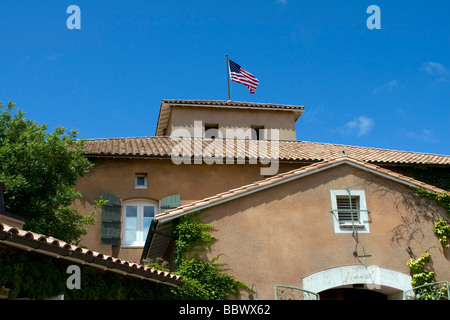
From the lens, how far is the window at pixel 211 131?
24339 millimetres

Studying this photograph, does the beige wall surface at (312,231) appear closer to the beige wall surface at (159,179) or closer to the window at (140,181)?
the beige wall surface at (159,179)

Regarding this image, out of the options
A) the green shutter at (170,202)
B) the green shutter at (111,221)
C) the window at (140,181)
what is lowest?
the green shutter at (111,221)

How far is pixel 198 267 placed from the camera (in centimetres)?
1155

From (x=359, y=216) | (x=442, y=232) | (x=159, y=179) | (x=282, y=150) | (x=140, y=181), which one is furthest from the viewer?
(x=282, y=150)

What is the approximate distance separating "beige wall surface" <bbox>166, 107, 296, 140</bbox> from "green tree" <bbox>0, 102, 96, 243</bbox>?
26.2 feet

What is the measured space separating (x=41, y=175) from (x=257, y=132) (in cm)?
1169

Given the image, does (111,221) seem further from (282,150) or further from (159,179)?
(282,150)

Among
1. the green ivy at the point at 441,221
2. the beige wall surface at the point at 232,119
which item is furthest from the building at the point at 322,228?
the beige wall surface at the point at 232,119

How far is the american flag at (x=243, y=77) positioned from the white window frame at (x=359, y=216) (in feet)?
43.5

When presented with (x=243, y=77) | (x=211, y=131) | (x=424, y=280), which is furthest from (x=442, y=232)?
(x=243, y=77)

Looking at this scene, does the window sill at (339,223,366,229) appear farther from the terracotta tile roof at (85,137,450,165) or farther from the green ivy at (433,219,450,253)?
the terracotta tile roof at (85,137,450,165)

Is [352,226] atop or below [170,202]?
below

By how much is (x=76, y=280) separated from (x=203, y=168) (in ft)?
36.4

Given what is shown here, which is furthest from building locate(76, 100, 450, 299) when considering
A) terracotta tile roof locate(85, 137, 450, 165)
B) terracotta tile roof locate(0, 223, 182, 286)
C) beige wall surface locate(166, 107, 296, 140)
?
beige wall surface locate(166, 107, 296, 140)
